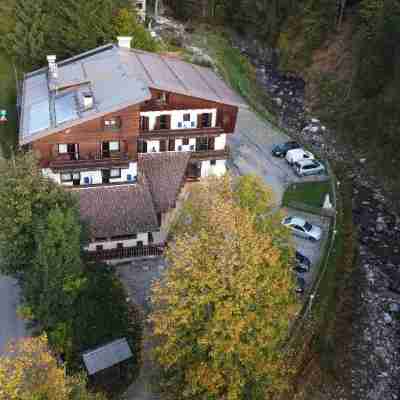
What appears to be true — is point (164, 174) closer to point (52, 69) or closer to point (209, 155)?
point (209, 155)

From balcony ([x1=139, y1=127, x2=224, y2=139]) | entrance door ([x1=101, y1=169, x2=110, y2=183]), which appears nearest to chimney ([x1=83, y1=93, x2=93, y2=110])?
entrance door ([x1=101, y1=169, x2=110, y2=183])

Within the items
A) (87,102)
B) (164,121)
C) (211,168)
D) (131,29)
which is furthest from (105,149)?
(131,29)

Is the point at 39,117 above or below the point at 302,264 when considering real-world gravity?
above

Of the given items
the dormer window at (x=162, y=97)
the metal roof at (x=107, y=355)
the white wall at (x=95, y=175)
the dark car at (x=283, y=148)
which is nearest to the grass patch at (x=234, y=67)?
the dark car at (x=283, y=148)

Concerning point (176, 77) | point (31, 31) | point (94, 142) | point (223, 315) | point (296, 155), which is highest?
point (31, 31)

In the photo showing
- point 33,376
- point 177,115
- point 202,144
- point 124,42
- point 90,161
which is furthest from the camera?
point 124,42

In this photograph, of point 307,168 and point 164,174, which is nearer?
point 164,174

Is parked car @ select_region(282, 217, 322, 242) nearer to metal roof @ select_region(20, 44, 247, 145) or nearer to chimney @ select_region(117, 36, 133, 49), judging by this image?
metal roof @ select_region(20, 44, 247, 145)

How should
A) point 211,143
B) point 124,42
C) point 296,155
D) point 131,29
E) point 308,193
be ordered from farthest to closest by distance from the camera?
point 131,29
point 296,155
point 124,42
point 308,193
point 211,143
